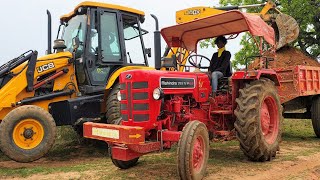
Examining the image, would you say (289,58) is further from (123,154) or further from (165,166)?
(123,154)

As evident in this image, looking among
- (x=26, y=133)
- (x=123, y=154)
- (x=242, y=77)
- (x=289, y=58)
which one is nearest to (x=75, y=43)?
(x=26, y=133)

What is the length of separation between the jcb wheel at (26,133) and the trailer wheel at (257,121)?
312cm

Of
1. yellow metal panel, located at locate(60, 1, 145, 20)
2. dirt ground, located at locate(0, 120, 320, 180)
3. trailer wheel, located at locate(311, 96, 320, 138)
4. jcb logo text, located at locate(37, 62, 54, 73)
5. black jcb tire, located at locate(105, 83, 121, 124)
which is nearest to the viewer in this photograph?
dirt ground, located at locate(0, 120, 320, 180)

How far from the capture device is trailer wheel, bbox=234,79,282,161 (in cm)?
576

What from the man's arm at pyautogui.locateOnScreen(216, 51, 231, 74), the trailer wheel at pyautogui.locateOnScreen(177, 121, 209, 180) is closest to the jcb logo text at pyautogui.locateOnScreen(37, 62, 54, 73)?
the man's arm at pyautogui.locateOnScreen(216, 51, 231, 74)

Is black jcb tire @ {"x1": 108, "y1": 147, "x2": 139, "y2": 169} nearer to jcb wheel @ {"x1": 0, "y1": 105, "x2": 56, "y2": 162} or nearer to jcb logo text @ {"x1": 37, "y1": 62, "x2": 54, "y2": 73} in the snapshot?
jcb wheel @ {"x1": 0, "y1": 105, "x2": 56, "y2": 162}

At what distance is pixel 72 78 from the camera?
7484mm

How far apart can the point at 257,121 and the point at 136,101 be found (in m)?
1.93

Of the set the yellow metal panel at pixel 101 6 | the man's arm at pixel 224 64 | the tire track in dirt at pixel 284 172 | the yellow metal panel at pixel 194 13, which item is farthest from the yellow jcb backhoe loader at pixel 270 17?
the tire track in dirt at pixel 284 172

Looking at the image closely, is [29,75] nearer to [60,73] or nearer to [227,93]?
[60,73]

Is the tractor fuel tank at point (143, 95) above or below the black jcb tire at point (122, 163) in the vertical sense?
above

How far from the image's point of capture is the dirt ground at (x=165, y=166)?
525 centimetres

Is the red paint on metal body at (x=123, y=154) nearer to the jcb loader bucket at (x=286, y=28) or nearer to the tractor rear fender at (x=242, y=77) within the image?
the tractor rear fender at (x=242, y=77)

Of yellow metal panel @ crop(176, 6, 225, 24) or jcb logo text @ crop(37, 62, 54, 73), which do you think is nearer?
jcb logo text @ crop(37, 62, 54, 73)
